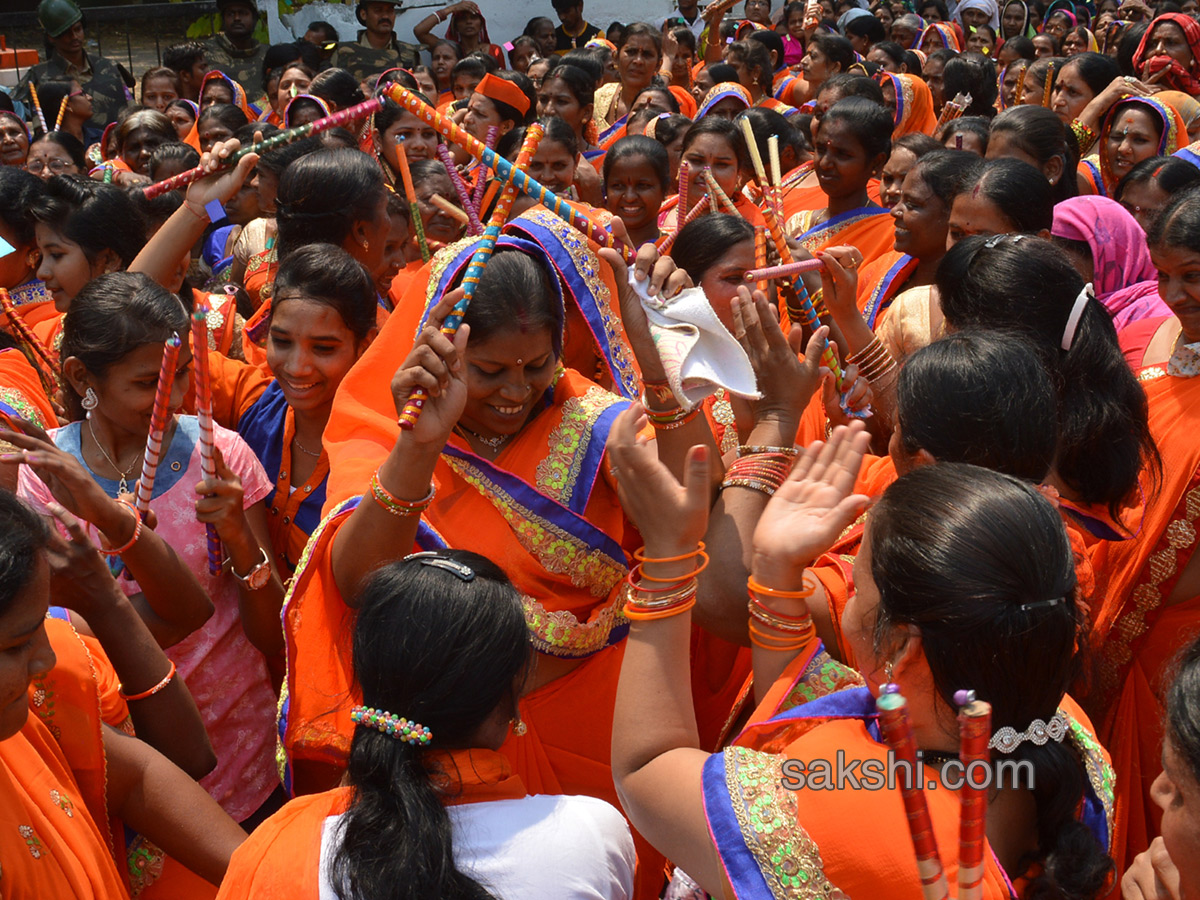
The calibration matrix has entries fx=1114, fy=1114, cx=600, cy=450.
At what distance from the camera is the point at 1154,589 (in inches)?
97.7

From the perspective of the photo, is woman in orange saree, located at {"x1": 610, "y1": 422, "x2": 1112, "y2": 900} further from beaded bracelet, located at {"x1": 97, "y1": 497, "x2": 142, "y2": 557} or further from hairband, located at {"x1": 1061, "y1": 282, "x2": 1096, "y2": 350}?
beaded bracelet, located at {"x1": 97, "y1": 497, "x2": 142, "y2": 557}

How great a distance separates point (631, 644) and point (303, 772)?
1.25m

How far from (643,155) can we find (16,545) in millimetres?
3987

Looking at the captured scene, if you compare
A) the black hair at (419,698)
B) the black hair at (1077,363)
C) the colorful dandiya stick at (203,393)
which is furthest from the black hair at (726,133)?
the black hair at (419,698)

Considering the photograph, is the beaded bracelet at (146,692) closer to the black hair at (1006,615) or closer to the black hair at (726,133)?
the black hair at (1006,615)

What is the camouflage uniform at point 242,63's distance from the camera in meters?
11.5

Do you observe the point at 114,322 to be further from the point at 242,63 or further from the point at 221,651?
the point at 242,63

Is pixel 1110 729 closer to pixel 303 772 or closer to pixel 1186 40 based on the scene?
pixel 303 772

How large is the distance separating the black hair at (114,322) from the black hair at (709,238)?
4.78 ft

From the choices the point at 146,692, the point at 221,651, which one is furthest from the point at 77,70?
the point at 146,692

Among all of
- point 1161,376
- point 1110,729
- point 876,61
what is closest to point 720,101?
point 876,61

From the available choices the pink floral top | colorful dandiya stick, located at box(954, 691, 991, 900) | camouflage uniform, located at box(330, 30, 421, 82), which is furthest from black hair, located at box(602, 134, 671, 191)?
camouflage uniform, located at box(330, 30, 421, 82)

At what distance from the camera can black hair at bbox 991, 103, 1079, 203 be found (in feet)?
14.8

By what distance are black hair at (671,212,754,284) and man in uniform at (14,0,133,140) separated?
8.22 meters
